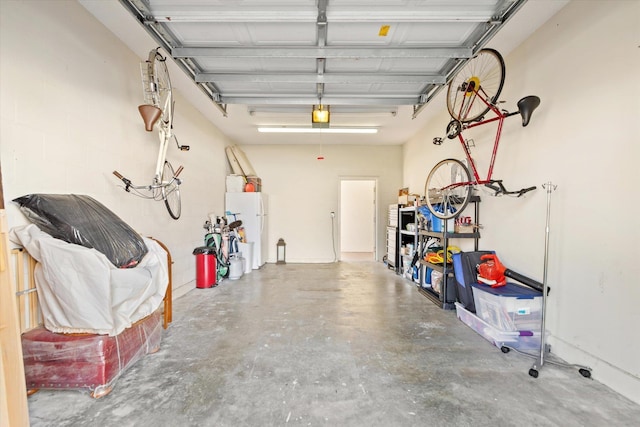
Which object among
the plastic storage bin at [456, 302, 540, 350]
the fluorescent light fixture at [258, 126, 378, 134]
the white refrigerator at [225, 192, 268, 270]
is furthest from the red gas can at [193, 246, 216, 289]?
the plastic storage bin at [456, 302, 540, 350]

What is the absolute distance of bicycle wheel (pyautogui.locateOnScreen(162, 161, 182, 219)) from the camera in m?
3.14

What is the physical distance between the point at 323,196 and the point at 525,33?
4478 millimetres

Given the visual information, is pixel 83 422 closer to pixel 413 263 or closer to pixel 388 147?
pixel 413 263

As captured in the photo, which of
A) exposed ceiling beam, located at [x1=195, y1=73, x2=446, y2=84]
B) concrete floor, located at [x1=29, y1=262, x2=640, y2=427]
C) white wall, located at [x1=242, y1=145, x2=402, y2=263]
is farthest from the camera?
white wall, located at [x1=242, y1=145, x2=402, y2=263]

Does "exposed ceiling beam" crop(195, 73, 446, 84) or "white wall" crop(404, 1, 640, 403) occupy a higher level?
"exposed ceiling beam" crop(195, 73, 446, 84)

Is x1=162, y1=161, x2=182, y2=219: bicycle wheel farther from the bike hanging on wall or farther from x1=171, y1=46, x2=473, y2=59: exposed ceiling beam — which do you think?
Result: x1=171, y1=46, x2=473, y2=59: exposed ceiling beam

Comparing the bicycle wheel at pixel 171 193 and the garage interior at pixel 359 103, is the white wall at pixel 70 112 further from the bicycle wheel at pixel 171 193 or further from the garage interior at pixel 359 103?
the bicycle wheel at pixel 171 193

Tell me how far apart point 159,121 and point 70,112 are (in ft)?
2.83

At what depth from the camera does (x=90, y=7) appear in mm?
2086

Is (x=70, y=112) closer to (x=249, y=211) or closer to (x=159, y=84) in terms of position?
(x=159, y=84)

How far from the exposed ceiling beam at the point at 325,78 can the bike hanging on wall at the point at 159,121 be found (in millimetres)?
412

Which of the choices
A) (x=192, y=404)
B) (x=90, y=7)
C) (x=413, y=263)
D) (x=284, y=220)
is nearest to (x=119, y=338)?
(x=192, y=404)

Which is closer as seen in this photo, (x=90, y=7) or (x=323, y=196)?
(x=90, y=7)

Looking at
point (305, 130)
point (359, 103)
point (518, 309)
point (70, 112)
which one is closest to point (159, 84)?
point (70, 112)
